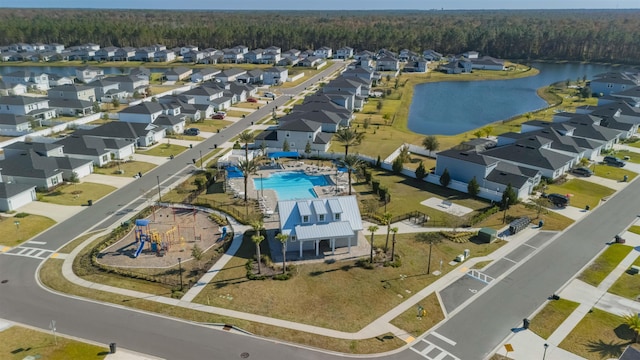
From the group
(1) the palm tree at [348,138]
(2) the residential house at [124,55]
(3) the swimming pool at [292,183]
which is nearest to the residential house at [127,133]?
(3) the swimming pool at [292,183]

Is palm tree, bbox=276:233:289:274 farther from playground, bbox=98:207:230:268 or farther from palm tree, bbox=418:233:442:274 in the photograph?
palm tree, bbox=418:233:442:274

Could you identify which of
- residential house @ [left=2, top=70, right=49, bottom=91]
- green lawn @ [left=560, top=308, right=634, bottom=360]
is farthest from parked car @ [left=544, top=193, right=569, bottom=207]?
residential house @ [left=2, top=70, right=49, bottom=91]

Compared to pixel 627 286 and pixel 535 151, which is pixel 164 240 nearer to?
pixel 627 286

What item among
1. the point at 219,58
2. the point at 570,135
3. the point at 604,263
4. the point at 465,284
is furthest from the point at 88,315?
the point at 219,58

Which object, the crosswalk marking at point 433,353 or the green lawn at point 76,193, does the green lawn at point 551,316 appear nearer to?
the crosswalk marking at point 433,353

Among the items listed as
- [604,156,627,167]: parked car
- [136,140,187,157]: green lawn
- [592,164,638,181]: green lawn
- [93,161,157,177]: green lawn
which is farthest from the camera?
[136,140,187,157]: green lawn

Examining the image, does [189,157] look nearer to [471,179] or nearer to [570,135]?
[471,179]
